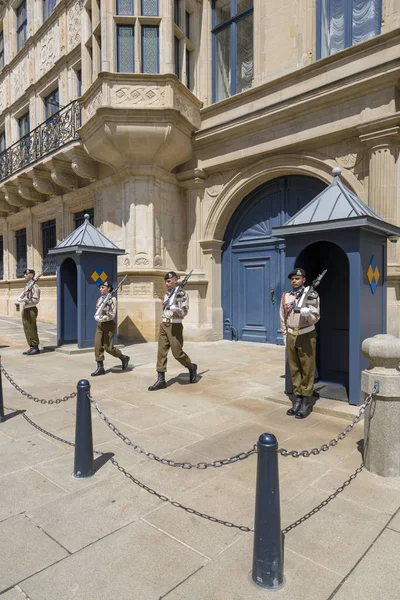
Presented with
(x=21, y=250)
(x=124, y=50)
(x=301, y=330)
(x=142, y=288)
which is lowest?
(x=301, y=330)

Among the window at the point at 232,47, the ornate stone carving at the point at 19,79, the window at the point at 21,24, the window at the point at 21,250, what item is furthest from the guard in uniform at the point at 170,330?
the window at the point at 21,24

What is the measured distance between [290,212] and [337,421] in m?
7.05

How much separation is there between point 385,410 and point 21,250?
18474 mm

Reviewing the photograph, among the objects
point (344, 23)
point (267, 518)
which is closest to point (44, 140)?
point (344, 23)

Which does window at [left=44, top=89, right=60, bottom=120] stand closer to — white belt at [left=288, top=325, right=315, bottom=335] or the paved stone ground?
the paved stone ground

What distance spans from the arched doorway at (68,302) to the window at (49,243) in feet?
17.9

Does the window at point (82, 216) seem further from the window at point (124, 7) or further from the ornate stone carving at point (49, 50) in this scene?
the ornate stone carving at point (49, 50)

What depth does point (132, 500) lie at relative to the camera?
298cm

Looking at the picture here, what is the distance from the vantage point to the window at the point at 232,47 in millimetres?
11367

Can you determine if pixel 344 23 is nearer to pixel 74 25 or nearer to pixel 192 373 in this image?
pixel 192 373

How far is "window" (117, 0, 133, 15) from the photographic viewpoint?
11.0m

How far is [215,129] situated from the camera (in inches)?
448

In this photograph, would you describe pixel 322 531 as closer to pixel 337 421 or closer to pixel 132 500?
pixel 132 500

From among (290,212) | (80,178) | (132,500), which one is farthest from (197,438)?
(80,178)
